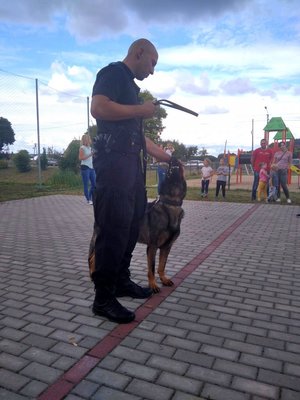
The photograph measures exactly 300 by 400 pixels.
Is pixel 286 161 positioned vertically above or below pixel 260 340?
above

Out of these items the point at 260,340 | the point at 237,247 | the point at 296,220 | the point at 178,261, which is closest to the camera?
the point at 260,340

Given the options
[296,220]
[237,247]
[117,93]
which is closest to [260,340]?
[117,93]

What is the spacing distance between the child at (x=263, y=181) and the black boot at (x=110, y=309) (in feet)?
32.7

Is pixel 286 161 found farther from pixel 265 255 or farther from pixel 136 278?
pixel 136 278

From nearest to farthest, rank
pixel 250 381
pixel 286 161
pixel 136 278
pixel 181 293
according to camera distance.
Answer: pixel 250 381, pixel 181 293, pixel 136 278, pixel 286 161

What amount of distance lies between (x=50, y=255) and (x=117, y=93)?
321 centimetres

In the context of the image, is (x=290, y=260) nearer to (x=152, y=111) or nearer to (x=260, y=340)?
(x=260, y=340)

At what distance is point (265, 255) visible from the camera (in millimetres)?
5605

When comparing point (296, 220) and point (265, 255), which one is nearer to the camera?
point (265, 255)

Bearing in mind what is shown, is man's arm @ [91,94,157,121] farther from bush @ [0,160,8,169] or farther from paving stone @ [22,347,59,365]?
bush @ [0,160,8,169]

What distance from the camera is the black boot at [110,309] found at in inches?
126

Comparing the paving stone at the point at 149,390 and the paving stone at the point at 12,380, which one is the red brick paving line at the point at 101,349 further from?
the paving stone at the point at 149,390


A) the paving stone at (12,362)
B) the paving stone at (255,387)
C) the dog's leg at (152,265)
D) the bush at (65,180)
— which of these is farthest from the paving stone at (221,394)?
the bush at (65,180)

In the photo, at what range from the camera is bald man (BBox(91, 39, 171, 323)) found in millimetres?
3010
